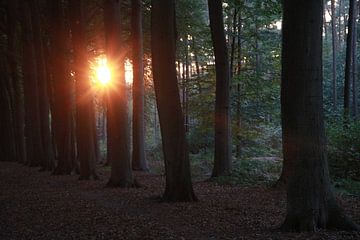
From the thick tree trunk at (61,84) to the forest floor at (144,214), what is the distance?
546 cm

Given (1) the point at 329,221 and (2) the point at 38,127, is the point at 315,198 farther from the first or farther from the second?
(2) the point at 38,127

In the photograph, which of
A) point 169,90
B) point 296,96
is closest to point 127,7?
point 169,90

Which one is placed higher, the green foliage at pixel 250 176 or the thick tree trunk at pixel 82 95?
the thick tree trunk at pixel 82 95

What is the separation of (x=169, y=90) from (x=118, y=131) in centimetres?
466

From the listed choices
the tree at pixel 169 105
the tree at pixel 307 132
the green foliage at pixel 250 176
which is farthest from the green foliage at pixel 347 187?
the tree at pixel 307 132

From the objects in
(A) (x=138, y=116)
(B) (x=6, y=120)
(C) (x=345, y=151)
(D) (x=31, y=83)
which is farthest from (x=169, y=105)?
(B) (x=6, y=120)

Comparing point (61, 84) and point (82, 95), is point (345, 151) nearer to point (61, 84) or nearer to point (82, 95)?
point (82, 95)

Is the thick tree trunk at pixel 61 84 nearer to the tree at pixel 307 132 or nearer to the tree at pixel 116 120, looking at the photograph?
the tree at pixel 116 120

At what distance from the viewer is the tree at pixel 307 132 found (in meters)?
7.25

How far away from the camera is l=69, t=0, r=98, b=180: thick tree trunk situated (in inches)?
683

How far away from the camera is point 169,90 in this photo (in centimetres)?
1131

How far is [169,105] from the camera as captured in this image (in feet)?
37.1

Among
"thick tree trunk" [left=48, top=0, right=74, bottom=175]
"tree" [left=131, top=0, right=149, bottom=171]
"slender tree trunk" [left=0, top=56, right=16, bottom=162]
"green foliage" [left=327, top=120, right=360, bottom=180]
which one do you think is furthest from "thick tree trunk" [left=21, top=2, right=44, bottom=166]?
"green foliage" [left=327, top=120, right=360, bottom=180]

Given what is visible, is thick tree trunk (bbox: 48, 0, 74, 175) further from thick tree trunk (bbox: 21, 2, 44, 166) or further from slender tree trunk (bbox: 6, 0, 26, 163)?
slender tree trunk (bbox: 6, 0, 26, 163)
